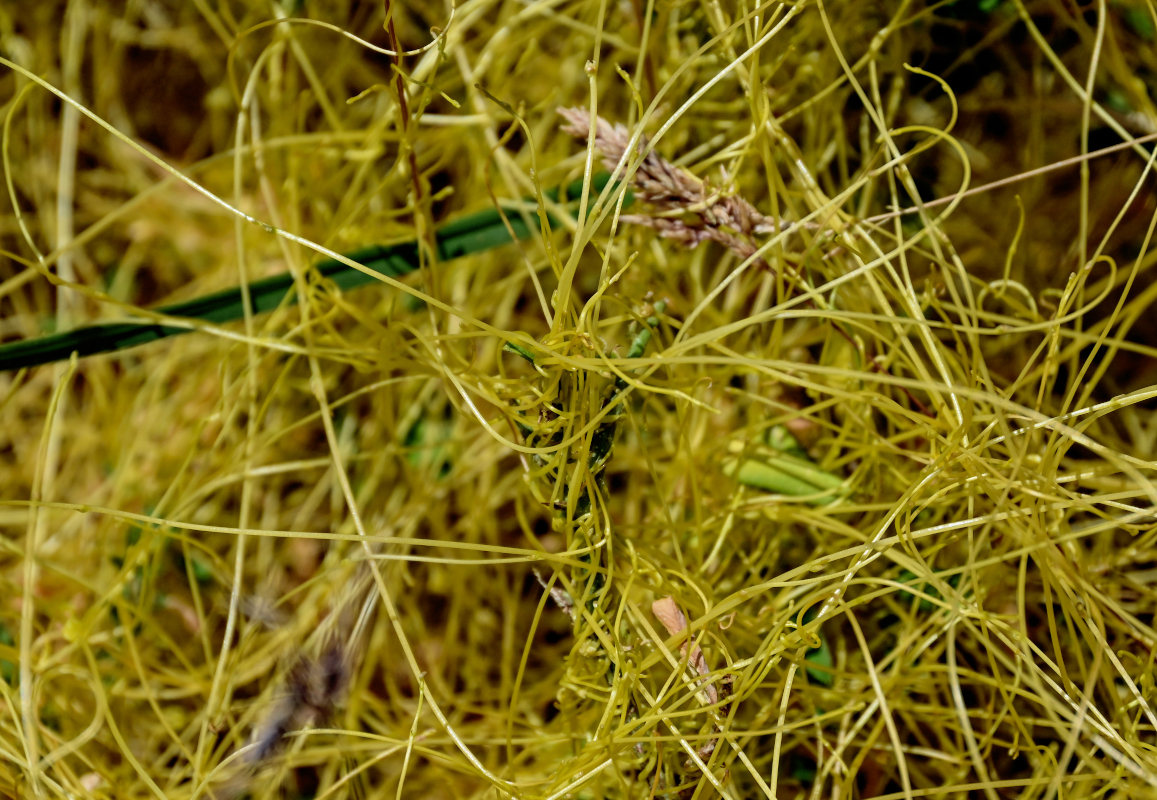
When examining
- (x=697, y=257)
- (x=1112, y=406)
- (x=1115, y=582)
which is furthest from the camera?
(x=697, y=257)

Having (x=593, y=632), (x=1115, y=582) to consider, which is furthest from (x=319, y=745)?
(x=1115, y=582)

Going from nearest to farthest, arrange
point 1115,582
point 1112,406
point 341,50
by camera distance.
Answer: point 1112,406 < point 1115,582 < point 341,50

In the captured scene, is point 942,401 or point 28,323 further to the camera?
point 28,323

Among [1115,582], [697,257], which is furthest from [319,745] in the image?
[1115,582]

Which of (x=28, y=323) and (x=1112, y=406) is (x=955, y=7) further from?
(x=28, y=323)

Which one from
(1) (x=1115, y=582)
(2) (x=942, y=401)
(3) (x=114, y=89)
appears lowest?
(1) (x=1115, y=582)

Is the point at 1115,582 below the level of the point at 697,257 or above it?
below

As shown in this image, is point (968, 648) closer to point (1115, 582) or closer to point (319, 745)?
point (1115, 582)
